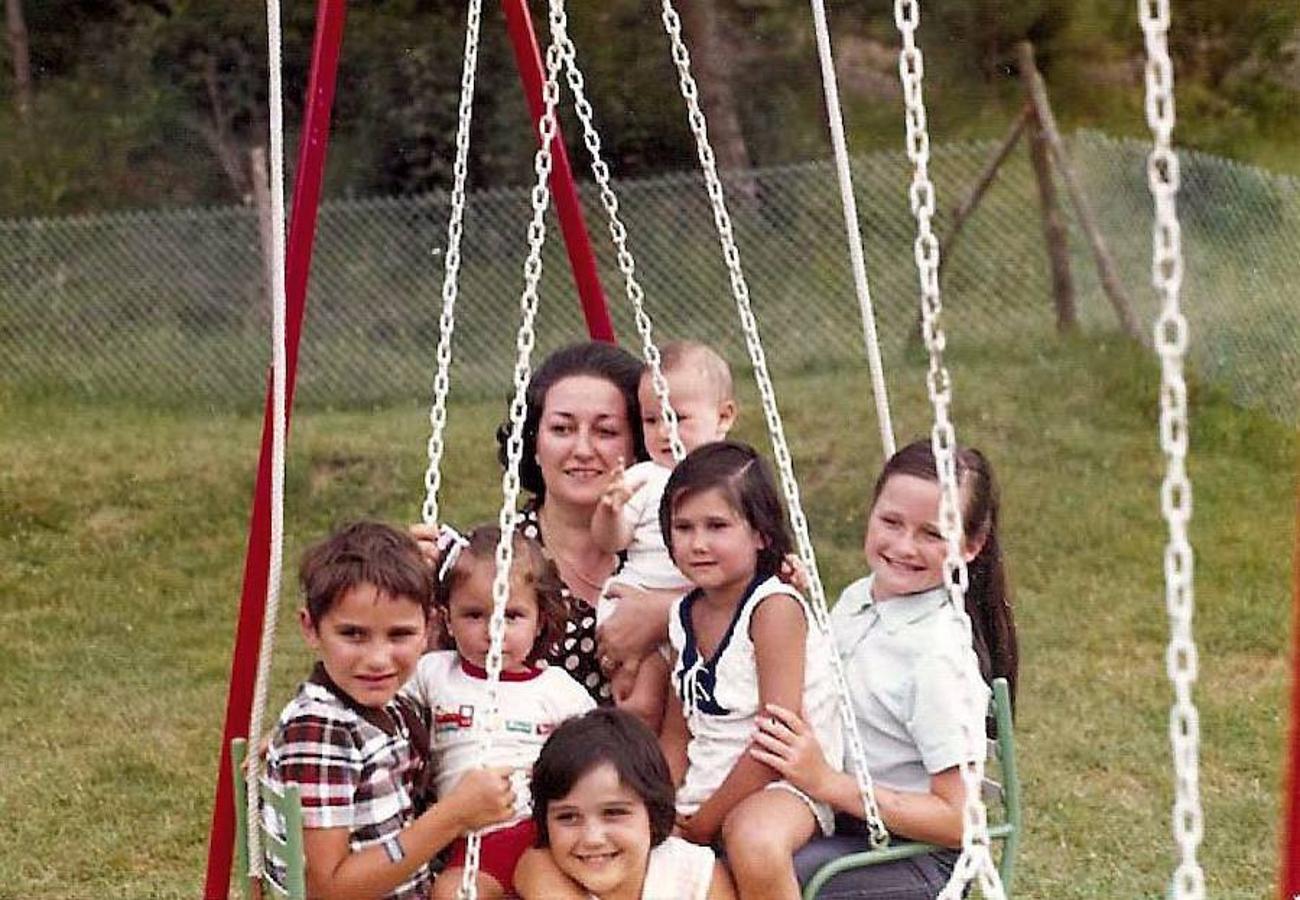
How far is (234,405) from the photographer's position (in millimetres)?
10016

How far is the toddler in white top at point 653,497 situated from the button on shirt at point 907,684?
1.16 ft

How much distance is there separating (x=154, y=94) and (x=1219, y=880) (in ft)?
27.4

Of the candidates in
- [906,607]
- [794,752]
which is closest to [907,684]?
[906,607]

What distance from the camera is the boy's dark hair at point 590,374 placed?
12.2ft

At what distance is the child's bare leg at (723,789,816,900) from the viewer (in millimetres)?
2988

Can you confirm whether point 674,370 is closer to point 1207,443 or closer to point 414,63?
point 1207,443

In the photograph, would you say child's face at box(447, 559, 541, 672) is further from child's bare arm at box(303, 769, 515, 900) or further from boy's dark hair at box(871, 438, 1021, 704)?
boy's dark hair at box(871, 438, 1021, 704)

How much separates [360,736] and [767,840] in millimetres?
594

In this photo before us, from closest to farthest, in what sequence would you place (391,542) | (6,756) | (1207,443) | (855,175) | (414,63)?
(391,542), (6,756), (1207,443), (855,175), (414,63)

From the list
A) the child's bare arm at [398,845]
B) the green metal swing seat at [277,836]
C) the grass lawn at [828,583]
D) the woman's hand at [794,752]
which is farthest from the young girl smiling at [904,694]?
the grass lawn at [828,583]

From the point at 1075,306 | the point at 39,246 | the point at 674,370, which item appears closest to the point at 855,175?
the point at 1075,306

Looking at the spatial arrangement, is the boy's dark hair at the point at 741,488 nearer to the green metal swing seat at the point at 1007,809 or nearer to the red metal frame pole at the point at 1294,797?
the green metal swing seat at the point at 1007,809

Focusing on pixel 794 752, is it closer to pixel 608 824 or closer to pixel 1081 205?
pixel 608 824

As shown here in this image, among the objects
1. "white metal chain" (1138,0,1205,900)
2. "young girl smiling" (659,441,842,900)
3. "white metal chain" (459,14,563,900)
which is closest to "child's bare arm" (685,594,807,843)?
"young girl smiling" (659,441,842,900)
